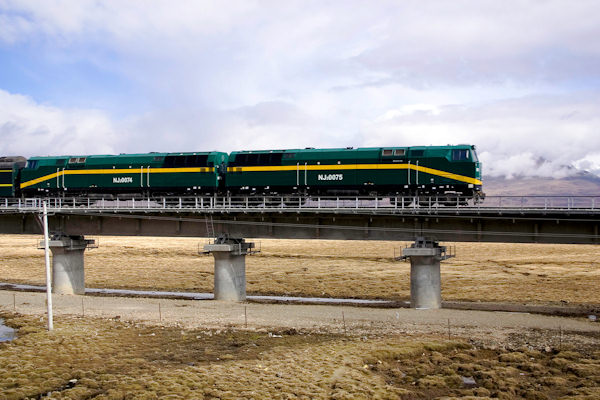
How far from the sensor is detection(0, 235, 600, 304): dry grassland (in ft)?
173

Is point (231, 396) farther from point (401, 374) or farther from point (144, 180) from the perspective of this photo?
point (144, 180)

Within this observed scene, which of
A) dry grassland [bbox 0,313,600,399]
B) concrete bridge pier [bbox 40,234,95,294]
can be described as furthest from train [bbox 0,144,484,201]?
dry grassland [bbox 0,313,600,399]

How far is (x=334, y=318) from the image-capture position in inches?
1572

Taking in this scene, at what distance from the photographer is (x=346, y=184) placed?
171ft

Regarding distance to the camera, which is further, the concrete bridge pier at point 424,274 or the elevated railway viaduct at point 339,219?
the concrete bridge pier at point 424,274

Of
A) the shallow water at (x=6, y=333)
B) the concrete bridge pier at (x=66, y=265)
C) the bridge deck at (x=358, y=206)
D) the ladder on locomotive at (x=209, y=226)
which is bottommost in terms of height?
the shallow water at (x=6, y=333)

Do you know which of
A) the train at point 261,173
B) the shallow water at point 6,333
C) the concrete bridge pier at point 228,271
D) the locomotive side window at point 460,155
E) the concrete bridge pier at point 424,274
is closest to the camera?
the shallow water at point 6,333

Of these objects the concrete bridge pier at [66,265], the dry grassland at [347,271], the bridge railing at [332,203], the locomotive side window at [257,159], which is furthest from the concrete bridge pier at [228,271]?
the concrete bridge pier at [66,265]

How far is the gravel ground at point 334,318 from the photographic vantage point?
35.0m

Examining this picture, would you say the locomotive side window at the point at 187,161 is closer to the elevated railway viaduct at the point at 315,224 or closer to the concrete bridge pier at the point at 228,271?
the elevated railway viaduct at the point at 315,224

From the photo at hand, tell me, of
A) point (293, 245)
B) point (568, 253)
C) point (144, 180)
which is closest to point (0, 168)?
point (144, 180)

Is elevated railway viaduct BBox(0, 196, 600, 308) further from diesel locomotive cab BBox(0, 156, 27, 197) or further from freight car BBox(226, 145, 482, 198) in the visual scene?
diesel locomotive cab BBox(0, 156, 27, 197)

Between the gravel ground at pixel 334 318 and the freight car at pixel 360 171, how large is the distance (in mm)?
11364

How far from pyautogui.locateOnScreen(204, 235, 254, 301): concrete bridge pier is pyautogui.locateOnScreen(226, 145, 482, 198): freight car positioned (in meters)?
7.91
